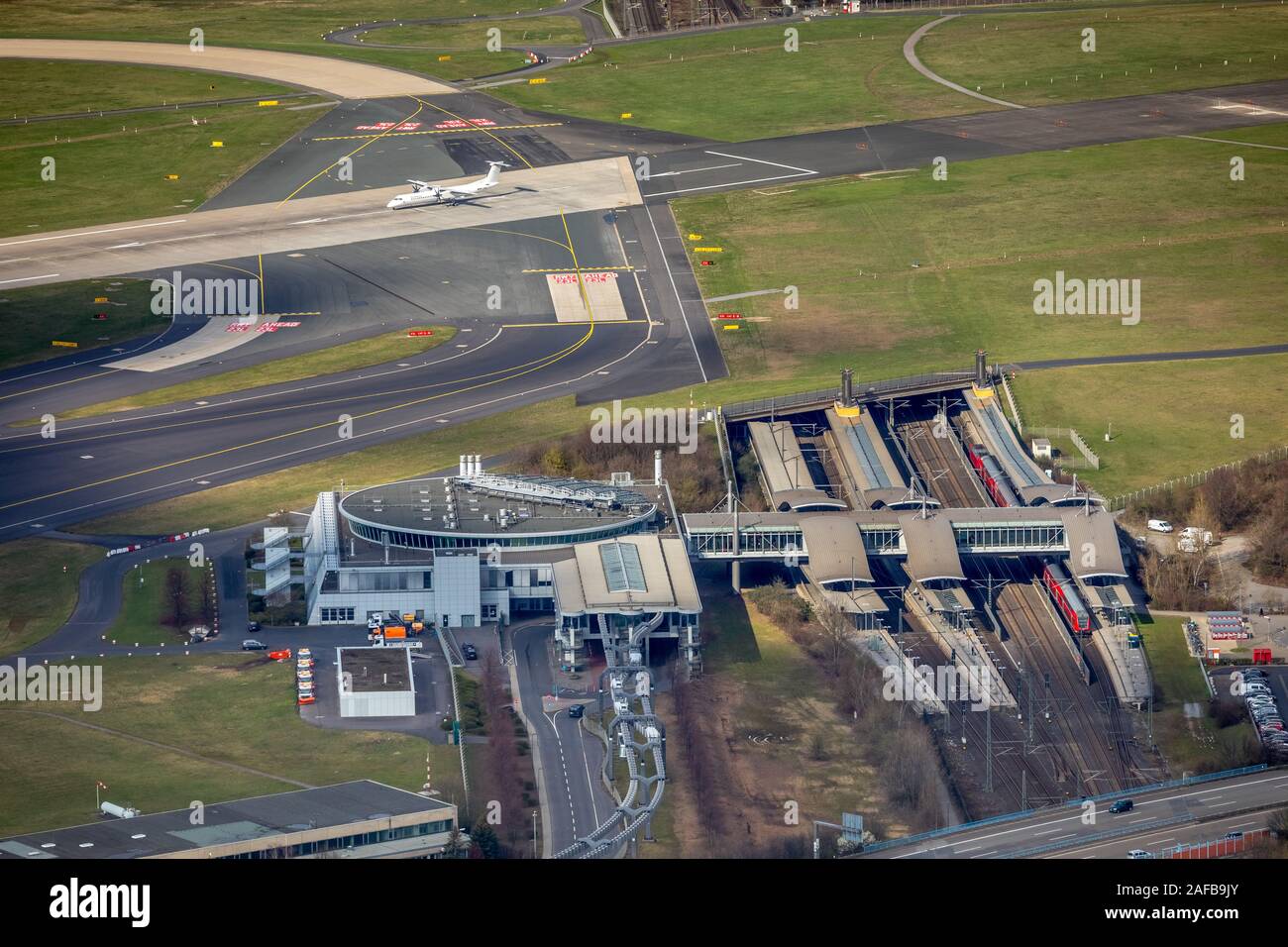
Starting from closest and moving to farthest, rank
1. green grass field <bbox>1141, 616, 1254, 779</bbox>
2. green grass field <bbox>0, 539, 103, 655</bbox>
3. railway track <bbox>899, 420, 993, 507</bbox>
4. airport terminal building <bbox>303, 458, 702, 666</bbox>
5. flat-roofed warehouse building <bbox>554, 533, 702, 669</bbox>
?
green grass field <bbox>1141, 616, 1254, 779</bbox>
green grass field <bbox>0, 539, 103, 655</bbox>
flat-roofed warehouse building <bbox>554, 533, 702, 669</bbox>
airport terminal building <bbox>303, 458, 702, 666</bbox>
railway track <bbox>899, 420, 993, 507</bbox>

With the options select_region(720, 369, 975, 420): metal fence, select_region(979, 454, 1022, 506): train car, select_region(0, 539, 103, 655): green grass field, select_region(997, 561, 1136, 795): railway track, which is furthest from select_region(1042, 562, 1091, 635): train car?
select_region(0, 539, 103, 655): green grass field

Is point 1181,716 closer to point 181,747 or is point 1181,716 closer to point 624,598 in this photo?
point 624,598

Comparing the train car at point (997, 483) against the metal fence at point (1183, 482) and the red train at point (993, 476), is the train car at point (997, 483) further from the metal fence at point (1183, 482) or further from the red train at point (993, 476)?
the metal fence at point (1183, 482)

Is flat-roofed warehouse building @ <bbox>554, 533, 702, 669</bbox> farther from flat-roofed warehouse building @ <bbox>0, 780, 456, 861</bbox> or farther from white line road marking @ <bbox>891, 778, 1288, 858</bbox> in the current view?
flat-roofed warehouse building @ <bbox>0, 780, 456, 861</bbox>

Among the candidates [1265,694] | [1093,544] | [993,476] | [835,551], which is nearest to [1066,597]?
[1093,544]
